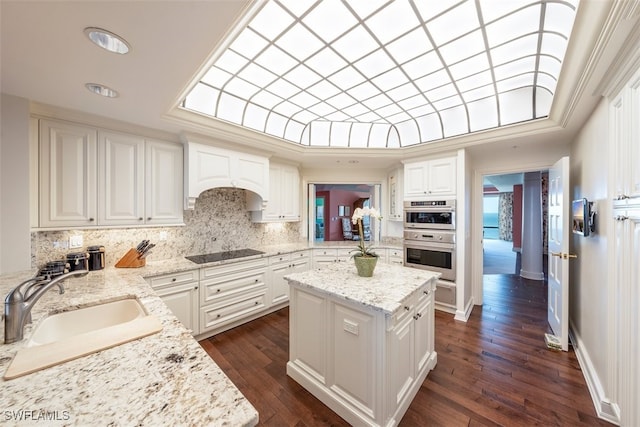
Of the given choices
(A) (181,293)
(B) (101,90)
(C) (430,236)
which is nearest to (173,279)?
(A) (181,293)

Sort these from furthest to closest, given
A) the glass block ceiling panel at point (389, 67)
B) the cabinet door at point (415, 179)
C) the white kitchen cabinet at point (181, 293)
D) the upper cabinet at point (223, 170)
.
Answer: the cabinet door at point (415, 179) → the upper cabinet at point (223, 170) → the white kitchen cabinet at point (181, 293) → the glass block ceiling panel at point (389, 67)

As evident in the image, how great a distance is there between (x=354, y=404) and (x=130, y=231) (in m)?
2.86

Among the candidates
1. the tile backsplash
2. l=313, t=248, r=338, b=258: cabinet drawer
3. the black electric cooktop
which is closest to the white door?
l=313, t=248, r=338, b=258: cabinet drawer

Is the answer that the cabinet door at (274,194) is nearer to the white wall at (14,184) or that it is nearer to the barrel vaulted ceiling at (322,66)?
the barrel vaulted ceiling at (322,66)

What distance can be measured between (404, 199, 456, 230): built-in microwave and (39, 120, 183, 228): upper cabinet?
329 centimetres

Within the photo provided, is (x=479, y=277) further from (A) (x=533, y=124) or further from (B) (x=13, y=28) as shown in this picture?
(B) (x=13, y=28)

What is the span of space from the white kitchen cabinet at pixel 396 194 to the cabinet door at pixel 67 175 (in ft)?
13.8

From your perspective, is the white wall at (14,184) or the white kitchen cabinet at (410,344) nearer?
the white kitchen cabinet at (410,344)

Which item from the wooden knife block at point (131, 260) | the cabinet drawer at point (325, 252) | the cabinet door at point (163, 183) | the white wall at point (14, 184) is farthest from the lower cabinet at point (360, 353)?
the white wall at point (14, 184)

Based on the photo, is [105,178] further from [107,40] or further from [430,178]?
[430,178]

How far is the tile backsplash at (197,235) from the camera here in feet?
7.54

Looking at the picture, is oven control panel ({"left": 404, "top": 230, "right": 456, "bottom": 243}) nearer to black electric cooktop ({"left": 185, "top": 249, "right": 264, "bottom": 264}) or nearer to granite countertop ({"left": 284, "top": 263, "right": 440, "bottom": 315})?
granite countertop ({"left": 284, "top": 263, "right": 440, "bottom": 315})

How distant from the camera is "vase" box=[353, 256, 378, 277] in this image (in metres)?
2.07

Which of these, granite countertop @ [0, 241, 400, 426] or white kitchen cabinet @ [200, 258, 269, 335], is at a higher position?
granite countertop @ [0, 241, 400, 426]
